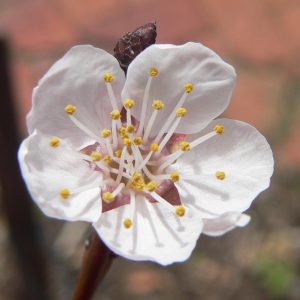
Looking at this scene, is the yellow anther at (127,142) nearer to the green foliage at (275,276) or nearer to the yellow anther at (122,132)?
the yellow anther at (122,132)

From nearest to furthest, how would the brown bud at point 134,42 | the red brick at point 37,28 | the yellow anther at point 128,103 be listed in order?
the brown bud at point 134,42, the yellow anther at point 128,103, the red brick at point 37,28

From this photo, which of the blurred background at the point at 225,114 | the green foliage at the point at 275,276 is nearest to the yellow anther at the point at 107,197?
the blurred background at the point at 225,114

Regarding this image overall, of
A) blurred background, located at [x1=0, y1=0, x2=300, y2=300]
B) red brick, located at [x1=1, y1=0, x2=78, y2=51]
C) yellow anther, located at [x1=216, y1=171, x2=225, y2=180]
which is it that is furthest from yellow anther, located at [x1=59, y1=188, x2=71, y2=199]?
red brick, located at [x1=1, y1=0, x2=78, y2=51]

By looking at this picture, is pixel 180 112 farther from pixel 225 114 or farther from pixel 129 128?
pixel 225 114

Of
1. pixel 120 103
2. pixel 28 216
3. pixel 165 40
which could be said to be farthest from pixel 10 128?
pixel 165 40

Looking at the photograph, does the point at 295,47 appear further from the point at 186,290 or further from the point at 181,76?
the point at 181,76

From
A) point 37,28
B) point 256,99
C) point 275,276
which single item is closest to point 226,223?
point 275,276
